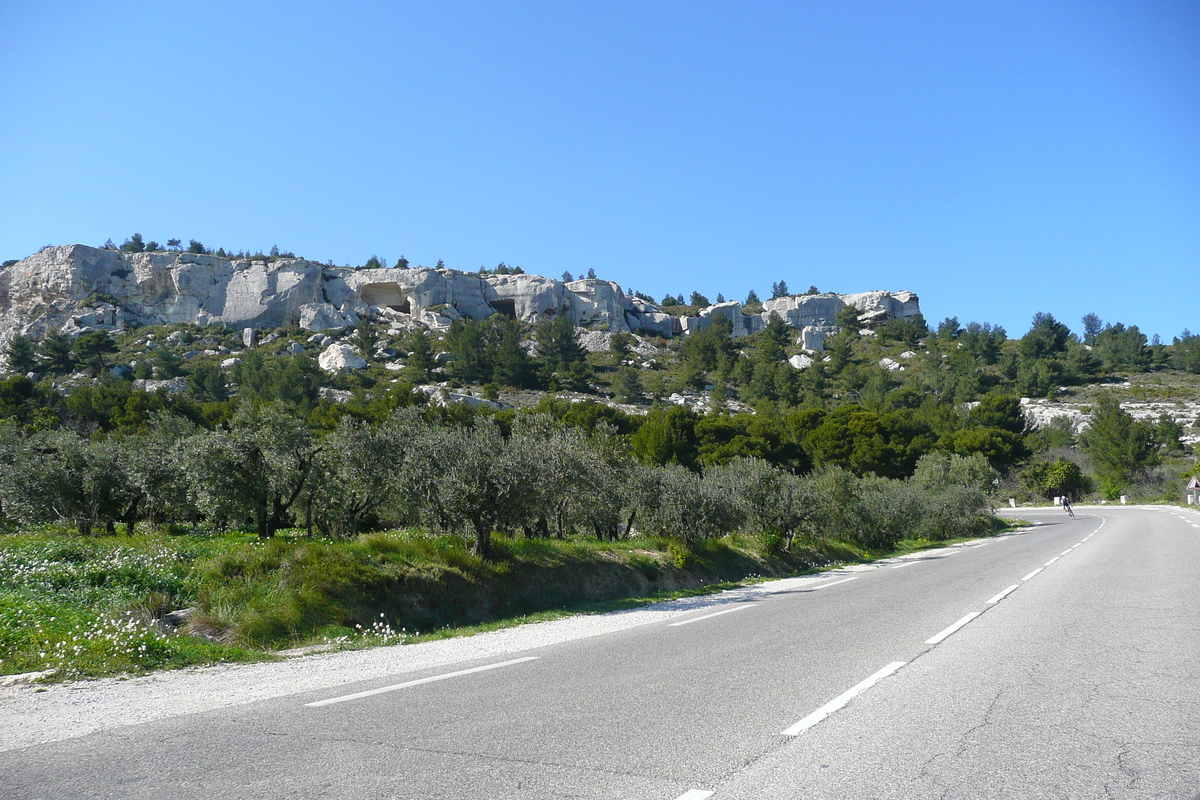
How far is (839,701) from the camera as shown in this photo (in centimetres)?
592

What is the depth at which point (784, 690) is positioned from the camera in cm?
635

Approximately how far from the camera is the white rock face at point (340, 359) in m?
95.1

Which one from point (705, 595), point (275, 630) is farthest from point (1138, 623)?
point (275, 630)

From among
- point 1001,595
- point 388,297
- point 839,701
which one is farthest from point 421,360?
point 839,701

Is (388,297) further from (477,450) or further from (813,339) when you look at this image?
(477,450)

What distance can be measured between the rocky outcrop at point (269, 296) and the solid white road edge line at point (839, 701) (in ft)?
387

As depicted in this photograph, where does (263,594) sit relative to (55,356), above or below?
below

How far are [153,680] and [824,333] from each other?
145226mm

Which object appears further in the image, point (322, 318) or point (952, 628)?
point (322, 318)

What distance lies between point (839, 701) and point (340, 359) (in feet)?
323

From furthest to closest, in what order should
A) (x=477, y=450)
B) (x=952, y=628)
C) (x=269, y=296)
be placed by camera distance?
(x=269, y=296)
(x=477, y=450)
(x=952, y=628)

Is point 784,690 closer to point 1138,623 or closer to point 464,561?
point 1138,623

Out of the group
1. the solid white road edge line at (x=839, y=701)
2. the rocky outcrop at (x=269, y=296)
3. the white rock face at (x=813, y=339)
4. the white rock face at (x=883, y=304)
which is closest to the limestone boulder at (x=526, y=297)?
the rocky outcrop at (x=269, y=296)

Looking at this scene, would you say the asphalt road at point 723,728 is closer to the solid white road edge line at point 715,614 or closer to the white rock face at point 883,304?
the solid white road edge line at point 715,614
